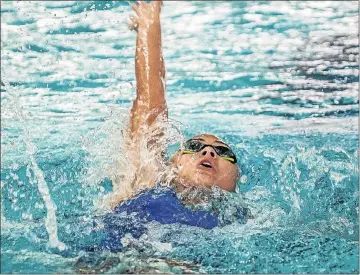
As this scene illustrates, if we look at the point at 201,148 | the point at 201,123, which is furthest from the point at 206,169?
the point at 201,123

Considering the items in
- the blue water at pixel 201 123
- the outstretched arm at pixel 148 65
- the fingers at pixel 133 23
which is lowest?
the blue water at pixel 201 123

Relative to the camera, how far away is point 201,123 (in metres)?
5.23

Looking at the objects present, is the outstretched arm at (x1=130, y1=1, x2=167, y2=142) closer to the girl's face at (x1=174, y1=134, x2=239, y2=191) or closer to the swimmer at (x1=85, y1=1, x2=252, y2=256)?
the swimmer at (x1=85, y1=1, x2=252, y2=256)

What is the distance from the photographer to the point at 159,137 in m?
3.43

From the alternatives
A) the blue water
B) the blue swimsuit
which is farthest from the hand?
the blue swimsuit

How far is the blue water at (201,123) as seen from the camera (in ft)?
9.32

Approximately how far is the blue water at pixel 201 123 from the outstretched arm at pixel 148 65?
338mm

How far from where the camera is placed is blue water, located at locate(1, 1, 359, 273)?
2.84 meters

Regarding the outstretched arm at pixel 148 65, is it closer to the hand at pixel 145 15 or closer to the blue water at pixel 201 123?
the hand at pixel 145 15

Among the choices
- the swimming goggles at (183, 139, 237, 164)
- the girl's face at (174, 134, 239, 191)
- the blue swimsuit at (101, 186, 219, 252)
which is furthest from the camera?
the swimming goggles at (183, 139, 237, 164)

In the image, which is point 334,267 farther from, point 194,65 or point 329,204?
point 194,65

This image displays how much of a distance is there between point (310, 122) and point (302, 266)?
8.94 ft

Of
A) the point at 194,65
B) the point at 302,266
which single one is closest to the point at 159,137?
the point at 302,266

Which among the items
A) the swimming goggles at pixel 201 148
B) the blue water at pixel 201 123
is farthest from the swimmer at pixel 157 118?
the blue water at pixel 201 123
